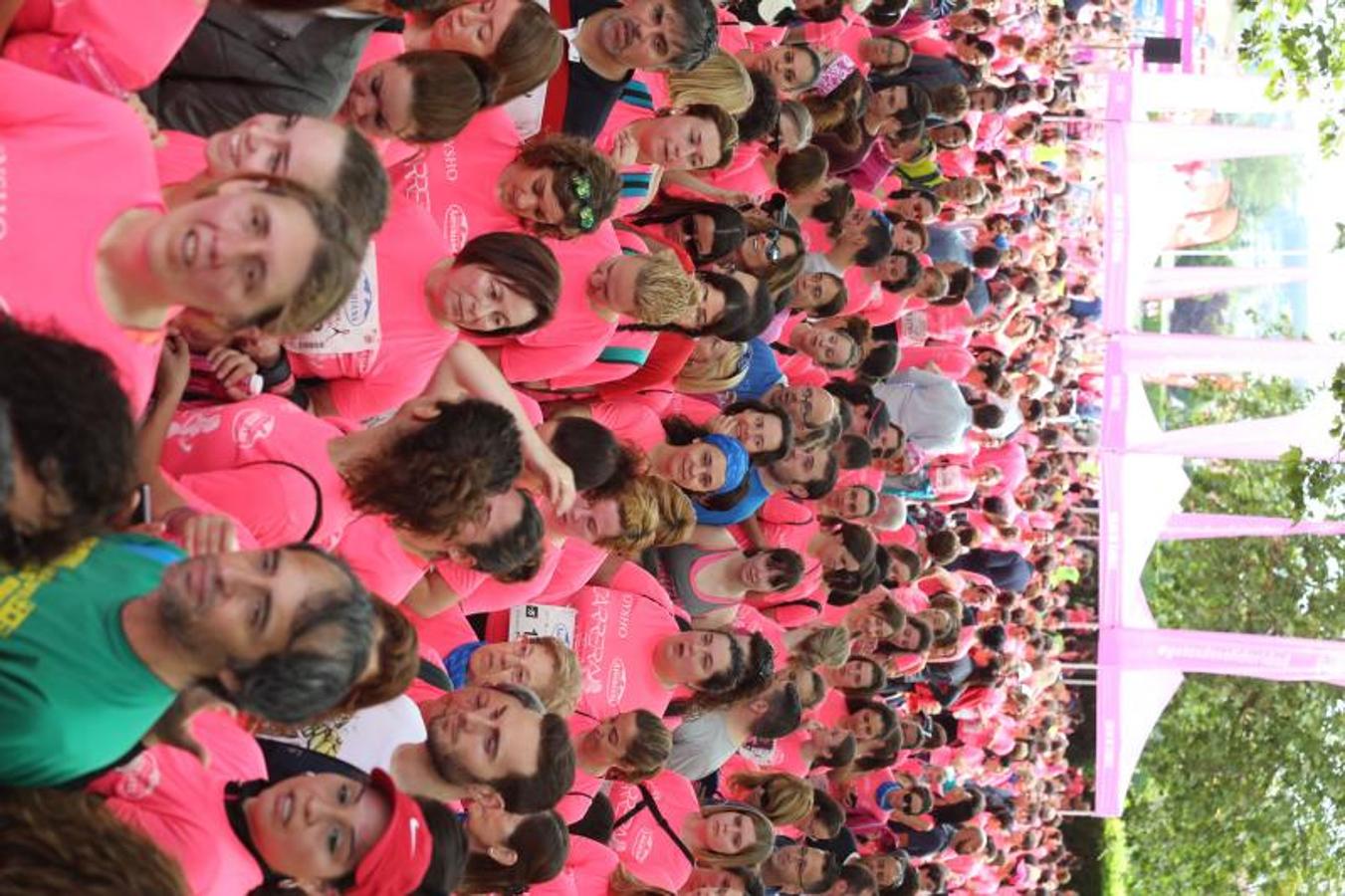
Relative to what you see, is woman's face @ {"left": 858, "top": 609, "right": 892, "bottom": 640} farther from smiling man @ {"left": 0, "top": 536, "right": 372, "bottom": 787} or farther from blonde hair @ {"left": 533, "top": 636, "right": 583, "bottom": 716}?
smiling man @ {"left": 0, "top": 536, "right": 372, "bottom": 787}

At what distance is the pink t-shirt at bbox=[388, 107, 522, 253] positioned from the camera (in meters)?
4.32

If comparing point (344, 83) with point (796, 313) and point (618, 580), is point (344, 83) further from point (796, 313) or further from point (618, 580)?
point (796, 313)

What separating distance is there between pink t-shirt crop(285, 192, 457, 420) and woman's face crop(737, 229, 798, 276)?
2261 millimetres

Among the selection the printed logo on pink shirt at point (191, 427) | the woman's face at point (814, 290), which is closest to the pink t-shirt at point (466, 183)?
the printed logo on pink shirt at point (191, 427)

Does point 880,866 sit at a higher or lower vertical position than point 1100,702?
higher

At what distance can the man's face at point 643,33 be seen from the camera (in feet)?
15.2

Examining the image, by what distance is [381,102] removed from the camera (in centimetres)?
358

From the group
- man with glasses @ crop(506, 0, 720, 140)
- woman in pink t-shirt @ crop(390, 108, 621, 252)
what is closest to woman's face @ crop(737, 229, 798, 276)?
man with glasses @ crop(506, 0, 720, 140)

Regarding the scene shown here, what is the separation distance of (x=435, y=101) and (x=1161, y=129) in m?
10.6

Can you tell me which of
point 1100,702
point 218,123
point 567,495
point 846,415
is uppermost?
point 218,123

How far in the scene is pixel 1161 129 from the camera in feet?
41.3

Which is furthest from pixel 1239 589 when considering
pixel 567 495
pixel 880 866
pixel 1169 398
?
pixel 567 495

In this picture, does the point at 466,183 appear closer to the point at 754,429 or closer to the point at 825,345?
the point at 754,429

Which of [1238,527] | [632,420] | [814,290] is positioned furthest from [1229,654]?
[632,420]
